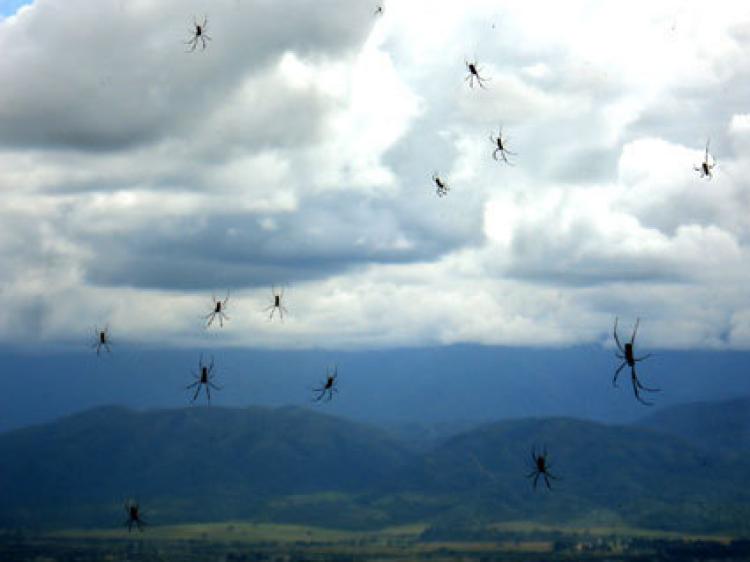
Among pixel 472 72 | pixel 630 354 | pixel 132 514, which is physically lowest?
pixel 132 514

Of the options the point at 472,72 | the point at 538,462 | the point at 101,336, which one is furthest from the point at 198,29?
the point at 538,462

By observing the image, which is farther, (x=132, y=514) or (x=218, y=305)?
(x=132, y=514)

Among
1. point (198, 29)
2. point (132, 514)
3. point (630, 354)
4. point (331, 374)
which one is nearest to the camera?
point (630, 354)

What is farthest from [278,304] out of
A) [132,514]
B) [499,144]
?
[132,514]

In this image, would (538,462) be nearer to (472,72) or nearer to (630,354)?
(630,354)

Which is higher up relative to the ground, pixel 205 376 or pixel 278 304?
pixel 278 304

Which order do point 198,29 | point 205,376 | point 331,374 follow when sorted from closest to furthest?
point 198,29, point 205,376, point 331,374

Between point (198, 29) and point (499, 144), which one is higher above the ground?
point (198, 29)

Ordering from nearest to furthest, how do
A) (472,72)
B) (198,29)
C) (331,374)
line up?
(198,29)
(472,72)
(331,374)

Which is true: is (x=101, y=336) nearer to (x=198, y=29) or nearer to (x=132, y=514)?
(x=132, y=514)

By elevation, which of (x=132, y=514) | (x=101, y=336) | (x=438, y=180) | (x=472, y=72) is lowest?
(x=132, y=514)
